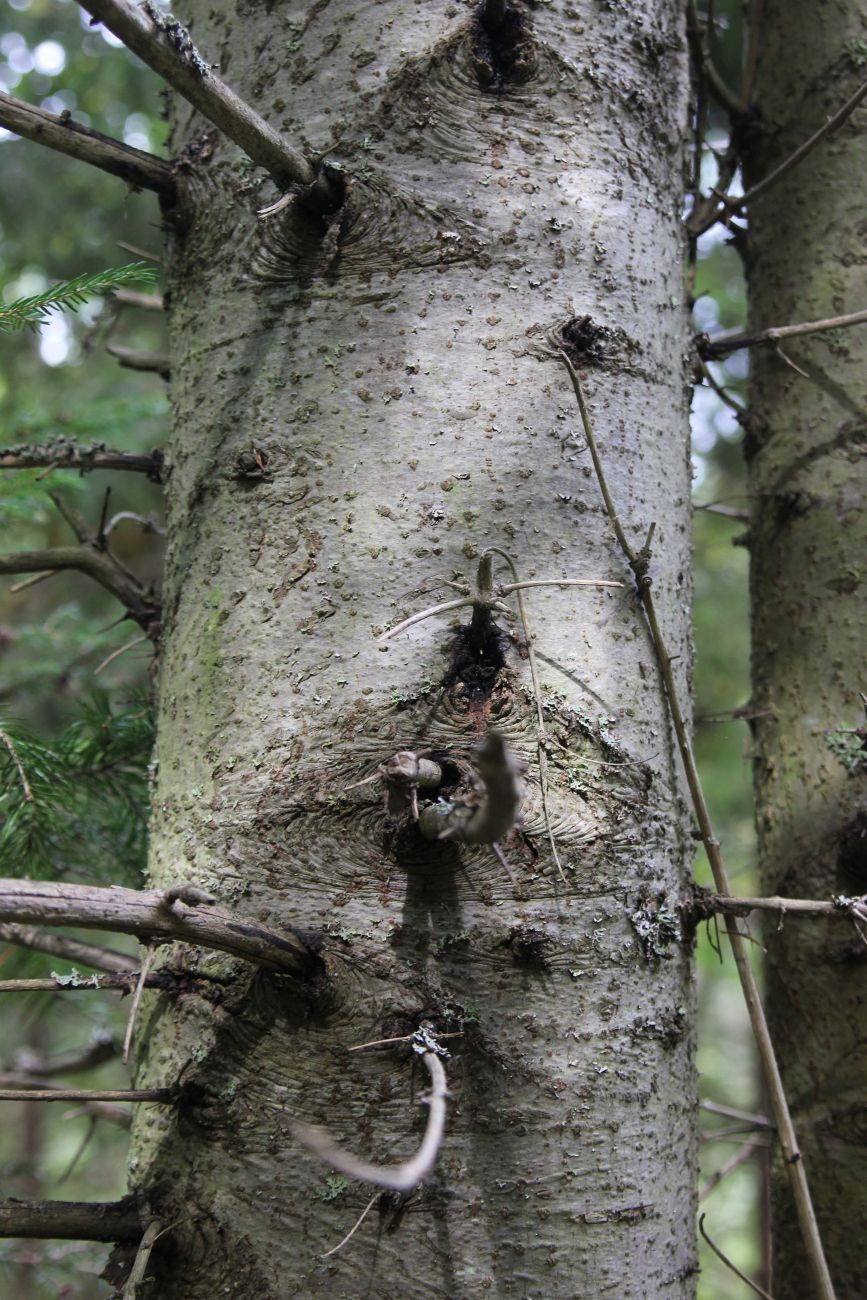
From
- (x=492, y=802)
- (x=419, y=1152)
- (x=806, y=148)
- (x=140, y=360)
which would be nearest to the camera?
(x=492, y=802)

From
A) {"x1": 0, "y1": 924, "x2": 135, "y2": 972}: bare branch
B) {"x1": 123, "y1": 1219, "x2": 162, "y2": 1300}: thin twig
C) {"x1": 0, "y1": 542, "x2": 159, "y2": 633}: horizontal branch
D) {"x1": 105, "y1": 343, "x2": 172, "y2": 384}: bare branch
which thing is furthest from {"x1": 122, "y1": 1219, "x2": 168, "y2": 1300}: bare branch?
{"x1": 105, "y1": 343, "x2": 172, "y2": 384}: bare branch

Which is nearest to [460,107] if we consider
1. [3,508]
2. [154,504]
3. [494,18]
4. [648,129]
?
[494,18]

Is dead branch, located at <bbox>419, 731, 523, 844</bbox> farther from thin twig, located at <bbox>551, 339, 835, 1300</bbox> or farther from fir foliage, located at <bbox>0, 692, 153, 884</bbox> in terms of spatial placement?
fir foliage, located at <bbox>0, 692, 153, 884</bbox>

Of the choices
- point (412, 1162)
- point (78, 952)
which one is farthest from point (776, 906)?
point (78, 952)

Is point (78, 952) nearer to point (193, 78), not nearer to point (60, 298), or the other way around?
point (60, 298)

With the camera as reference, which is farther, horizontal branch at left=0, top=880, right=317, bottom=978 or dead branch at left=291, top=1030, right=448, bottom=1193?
horizontal branch at left=0, top=880, right=317, bottom=978

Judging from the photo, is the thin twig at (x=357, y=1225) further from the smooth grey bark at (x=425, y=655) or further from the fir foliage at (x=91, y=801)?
the fir foliage at (x=91, y=801)

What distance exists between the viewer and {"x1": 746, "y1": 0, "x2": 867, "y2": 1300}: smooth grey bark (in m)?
1.67

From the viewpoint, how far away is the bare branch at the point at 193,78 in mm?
948

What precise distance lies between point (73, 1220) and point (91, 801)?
0.98 metres

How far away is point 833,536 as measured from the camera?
192cm

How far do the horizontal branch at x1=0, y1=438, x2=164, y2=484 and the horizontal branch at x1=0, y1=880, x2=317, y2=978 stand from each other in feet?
2.58

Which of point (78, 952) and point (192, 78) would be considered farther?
point (78, 952)

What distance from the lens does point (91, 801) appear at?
6.38ft
